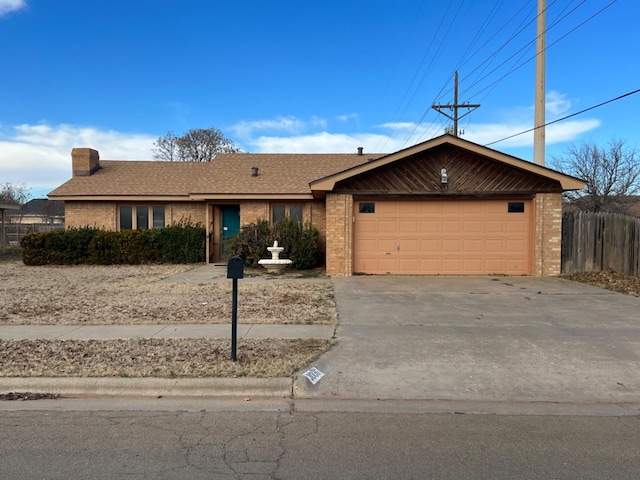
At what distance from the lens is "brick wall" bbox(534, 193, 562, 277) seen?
45.7 feet

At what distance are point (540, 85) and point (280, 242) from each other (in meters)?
12.9

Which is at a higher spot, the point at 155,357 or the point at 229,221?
the point at 229,221

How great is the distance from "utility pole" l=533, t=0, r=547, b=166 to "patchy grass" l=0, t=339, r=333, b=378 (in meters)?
16.3

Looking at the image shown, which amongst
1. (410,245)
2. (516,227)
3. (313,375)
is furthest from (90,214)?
(313,375)

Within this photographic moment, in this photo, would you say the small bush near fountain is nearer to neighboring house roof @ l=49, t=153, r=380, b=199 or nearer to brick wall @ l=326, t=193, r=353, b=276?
neighboring house roof @ l=49, t=153, r=380, b=199

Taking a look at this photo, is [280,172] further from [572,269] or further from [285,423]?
[285,423]

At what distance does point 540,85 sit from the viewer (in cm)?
1942

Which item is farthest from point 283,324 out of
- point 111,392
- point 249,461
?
point 249,461

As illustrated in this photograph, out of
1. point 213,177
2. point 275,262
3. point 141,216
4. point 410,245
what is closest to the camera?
point 410,245

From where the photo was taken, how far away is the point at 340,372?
5.30 metres

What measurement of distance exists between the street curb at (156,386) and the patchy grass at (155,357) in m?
0.13

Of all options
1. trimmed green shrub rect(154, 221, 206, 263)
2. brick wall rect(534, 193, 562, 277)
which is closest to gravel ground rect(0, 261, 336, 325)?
trimmed green shrub rect(154, 221, 206, 263)

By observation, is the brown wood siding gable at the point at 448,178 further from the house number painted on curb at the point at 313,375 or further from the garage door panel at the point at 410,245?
the house number painted on curb at the point at 313,375

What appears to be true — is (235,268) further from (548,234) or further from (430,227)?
(548,234)
